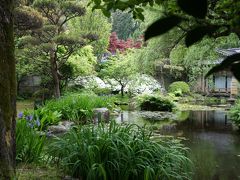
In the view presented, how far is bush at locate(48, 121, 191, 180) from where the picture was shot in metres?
3.45

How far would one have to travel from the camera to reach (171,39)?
1032 centimetres

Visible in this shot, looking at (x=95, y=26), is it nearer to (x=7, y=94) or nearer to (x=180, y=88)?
(x=180, y=88)

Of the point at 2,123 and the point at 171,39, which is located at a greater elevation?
the point at 171,39

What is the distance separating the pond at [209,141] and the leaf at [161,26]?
15.4 feet

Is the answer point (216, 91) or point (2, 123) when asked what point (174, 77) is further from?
point (2, 123)

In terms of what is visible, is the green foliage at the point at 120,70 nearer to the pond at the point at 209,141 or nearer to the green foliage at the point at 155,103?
the green foliage at the point at 155,103

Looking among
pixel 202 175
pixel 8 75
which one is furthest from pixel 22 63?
pixel 8 75

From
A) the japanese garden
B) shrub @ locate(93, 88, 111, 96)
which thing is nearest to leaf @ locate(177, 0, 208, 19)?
the japanese garden

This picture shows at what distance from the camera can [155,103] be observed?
45.5 ft

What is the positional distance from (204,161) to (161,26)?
5.68 metres

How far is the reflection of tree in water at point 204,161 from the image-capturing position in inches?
201

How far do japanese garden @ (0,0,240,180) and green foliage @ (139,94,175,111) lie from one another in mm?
41

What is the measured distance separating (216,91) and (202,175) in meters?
16.7

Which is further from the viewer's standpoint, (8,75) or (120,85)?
(120,85)
